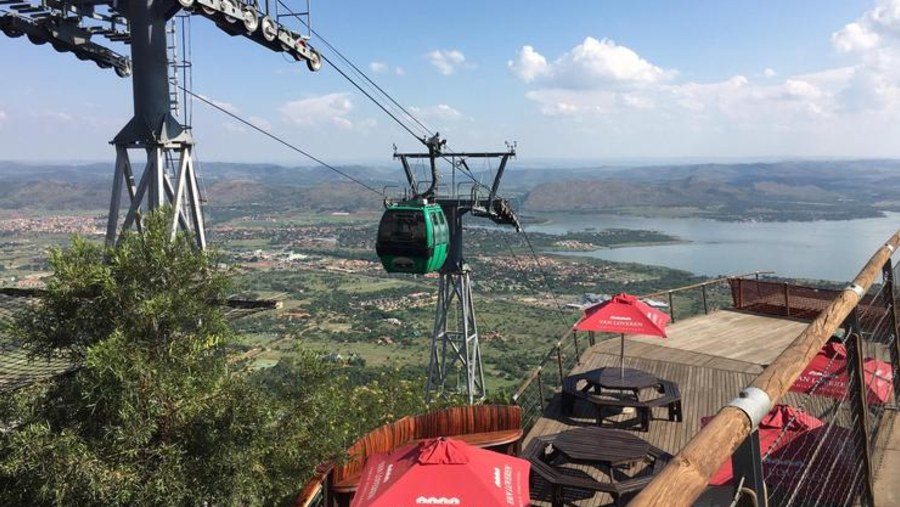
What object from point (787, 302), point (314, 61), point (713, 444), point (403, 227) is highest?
point (314, 61)

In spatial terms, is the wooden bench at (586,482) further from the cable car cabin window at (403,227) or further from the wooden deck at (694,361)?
the cable car cabin window at (403,227)

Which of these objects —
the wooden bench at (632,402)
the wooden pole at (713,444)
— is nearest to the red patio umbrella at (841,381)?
the wooden pole at (713,444)

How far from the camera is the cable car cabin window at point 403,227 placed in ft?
46.3

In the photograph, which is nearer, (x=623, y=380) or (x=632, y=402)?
(x=632, y=402)

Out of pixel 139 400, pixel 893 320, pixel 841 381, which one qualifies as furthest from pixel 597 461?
pixel 139 400

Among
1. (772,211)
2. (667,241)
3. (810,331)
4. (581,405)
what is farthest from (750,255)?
(810,331)

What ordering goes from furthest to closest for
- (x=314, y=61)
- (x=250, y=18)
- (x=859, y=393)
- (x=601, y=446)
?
(x=314, y=61) → (x=250, y=18) → (x=601, y=446) → (x=859, y=393)

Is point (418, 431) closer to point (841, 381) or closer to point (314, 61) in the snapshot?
point (841, 381)

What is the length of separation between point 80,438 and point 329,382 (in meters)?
2.28

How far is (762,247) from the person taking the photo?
115625mm

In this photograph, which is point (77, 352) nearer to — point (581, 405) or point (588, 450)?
point (588, 450)

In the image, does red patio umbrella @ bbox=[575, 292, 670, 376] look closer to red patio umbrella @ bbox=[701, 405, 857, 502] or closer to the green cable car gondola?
red patio umbrella @ bbox=[701, 405, 857, 502]

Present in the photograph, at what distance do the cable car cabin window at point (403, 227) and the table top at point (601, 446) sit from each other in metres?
8.16

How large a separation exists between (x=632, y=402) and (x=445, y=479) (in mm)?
4002
